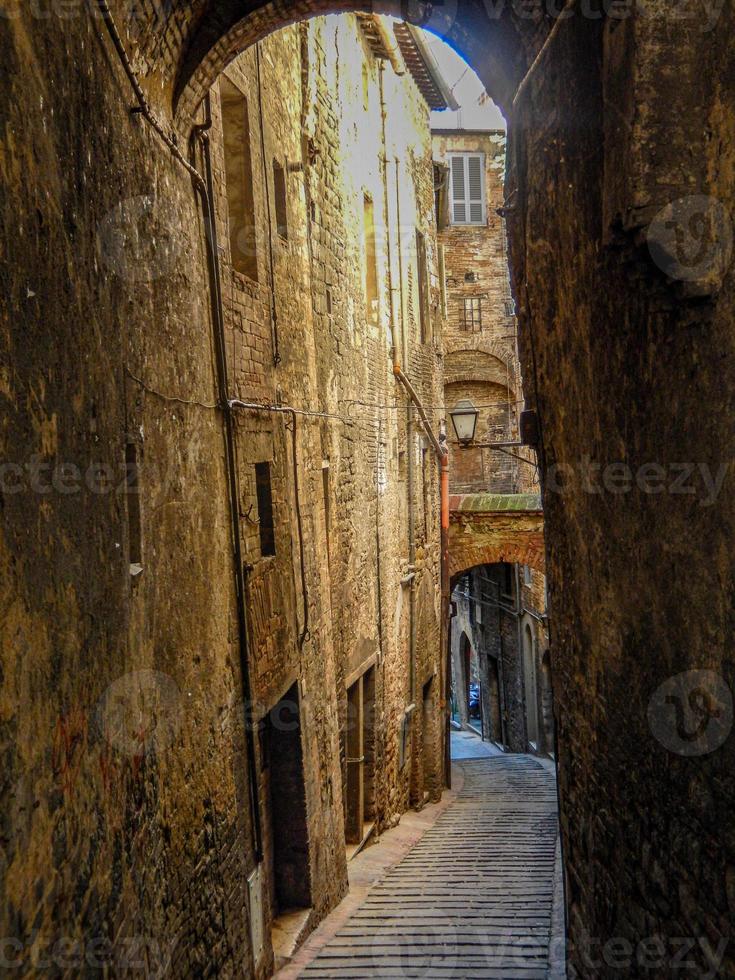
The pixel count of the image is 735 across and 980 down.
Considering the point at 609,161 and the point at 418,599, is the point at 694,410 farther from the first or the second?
the point at 418,599

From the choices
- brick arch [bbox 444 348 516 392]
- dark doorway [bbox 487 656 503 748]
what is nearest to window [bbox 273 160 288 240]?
brick arch [bbox 444 348 516 392]

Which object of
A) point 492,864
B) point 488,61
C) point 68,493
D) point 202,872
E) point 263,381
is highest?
point 488,61

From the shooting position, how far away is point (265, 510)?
7.16 m

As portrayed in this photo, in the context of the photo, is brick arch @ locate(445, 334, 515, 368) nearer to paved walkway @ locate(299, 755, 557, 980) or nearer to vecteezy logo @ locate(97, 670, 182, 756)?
paved walkway @ locate(299, 755, 557, 980)

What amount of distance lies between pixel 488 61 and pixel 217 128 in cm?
202

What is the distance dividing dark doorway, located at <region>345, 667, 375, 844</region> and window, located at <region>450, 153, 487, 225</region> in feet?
51.7

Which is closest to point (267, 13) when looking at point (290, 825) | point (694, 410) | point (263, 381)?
point (263, 381)

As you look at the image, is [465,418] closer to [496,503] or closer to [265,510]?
[496,503]

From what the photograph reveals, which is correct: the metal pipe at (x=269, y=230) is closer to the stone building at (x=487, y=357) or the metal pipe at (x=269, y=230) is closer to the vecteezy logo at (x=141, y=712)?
the vecteezy logo at (x=141, y=712)

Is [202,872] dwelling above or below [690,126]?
below

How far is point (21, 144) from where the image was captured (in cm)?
296

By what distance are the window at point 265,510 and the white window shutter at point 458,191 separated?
17635mm

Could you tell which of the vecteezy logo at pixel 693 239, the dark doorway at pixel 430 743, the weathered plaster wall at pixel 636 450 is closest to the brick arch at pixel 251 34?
the weathered plaster wall at pixel 636 450

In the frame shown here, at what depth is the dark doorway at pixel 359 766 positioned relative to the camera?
32.2ft
